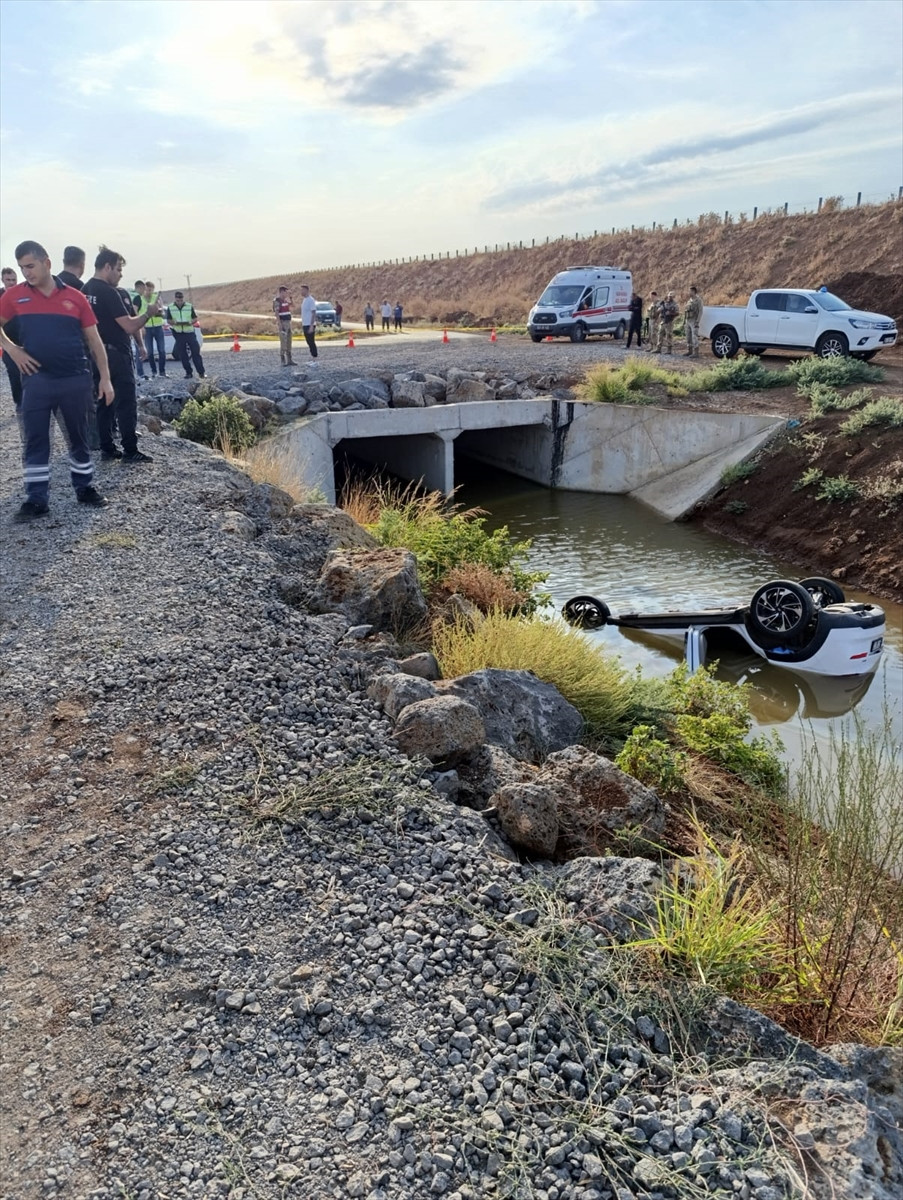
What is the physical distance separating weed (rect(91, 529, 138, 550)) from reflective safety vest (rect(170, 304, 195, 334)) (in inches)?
441

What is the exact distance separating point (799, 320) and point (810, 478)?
7911mm

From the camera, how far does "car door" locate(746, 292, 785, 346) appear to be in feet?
70.7

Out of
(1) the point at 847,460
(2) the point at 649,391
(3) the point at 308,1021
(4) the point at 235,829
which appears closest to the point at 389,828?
(4) the point at 235,829

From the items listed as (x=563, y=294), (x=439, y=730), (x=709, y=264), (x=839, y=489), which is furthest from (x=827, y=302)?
(x=709, y=264)

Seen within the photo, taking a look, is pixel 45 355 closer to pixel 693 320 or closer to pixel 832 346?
pixel 832 346

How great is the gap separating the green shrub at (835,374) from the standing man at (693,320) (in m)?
5.15

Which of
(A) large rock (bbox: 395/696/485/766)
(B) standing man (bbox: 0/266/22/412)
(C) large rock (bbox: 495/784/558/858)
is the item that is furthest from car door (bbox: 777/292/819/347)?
(C) large rock (bbox: 495/784/558/858)

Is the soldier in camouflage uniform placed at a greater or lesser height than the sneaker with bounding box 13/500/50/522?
greater

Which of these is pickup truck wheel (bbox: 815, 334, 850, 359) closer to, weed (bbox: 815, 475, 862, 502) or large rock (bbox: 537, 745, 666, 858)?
weed (bbox: 815, 475, 862, 502)

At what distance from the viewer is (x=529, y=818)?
3.87 metres

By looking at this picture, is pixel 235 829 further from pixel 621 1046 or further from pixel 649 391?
pixel 649 391

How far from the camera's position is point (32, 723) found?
4.58 m

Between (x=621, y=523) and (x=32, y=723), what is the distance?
47.1ft

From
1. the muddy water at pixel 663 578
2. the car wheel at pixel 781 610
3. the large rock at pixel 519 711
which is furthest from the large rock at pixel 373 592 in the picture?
the car wheel at pixel 781 610
